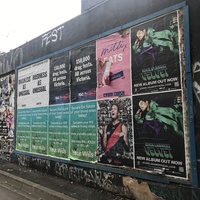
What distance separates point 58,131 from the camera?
637 centimetres

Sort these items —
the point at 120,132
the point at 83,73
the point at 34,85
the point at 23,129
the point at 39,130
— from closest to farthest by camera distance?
the point at 120,132, the point at 83,73, the point at 39,130, the point at 34,85, the point at 23,129

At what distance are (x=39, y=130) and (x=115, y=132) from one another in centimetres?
297

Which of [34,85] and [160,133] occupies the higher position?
[34,85]

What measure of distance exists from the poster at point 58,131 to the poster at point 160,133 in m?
2.18

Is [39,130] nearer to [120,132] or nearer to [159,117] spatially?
A: [120,132]

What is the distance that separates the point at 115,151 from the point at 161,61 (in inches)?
76.1

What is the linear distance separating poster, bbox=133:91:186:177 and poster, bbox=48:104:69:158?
7.14 ft

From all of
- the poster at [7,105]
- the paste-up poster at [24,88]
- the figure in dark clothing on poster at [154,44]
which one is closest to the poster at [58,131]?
the paste-up poster at [24,88]

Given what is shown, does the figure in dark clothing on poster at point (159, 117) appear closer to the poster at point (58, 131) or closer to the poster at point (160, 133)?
the poster at point (160, 133)

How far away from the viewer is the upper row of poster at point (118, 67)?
405cm

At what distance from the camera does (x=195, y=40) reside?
3.72 metres

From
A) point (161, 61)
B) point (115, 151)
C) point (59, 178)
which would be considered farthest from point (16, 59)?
point (161, 61)

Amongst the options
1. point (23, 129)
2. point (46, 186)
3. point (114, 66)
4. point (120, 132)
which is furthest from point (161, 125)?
point (23, 129)

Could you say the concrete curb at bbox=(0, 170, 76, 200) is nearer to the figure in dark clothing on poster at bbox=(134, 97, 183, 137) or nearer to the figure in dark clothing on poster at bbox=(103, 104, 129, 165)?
the figure in dark clothing on poster at bbox=(103, 104, 129, 165)
